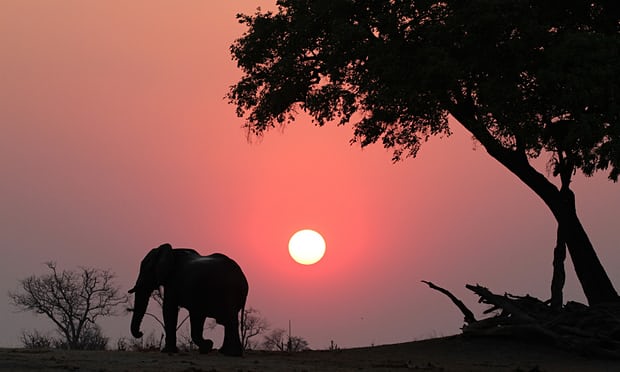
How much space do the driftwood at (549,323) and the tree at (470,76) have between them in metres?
1.48

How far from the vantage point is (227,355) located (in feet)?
66.2

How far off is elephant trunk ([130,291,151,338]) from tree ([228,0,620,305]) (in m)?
7.83

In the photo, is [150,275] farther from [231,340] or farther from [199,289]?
[231,340]

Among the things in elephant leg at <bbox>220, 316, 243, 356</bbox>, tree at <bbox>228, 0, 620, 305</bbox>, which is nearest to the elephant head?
elephant leg at <bbox>220, 316, 243, 356</bbox>

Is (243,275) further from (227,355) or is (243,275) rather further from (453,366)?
(453,366)

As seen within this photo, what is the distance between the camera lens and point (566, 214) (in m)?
25.7

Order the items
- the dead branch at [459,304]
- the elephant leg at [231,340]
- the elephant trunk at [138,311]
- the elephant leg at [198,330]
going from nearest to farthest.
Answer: the elephant leg at [231,340] < the elephant leg at [198,330] < the elephant trunk at [138,311] < the dead branch at [459,304]

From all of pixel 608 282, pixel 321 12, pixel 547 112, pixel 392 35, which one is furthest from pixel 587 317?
pixel 321 12

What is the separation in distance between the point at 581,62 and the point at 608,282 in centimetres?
776

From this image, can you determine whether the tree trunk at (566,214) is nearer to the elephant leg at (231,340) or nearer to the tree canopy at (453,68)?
the tree canopy at (453,68)

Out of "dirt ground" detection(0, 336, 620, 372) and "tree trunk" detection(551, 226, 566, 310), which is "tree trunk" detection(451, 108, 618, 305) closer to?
"tree trunk" detection(551, 226, 566, 310)

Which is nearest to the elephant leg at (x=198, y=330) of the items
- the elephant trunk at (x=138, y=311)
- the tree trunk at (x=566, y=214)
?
the elephant trunk at (x=138, y=311)

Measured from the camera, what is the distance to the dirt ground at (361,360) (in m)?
15.6

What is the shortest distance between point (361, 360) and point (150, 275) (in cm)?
578
